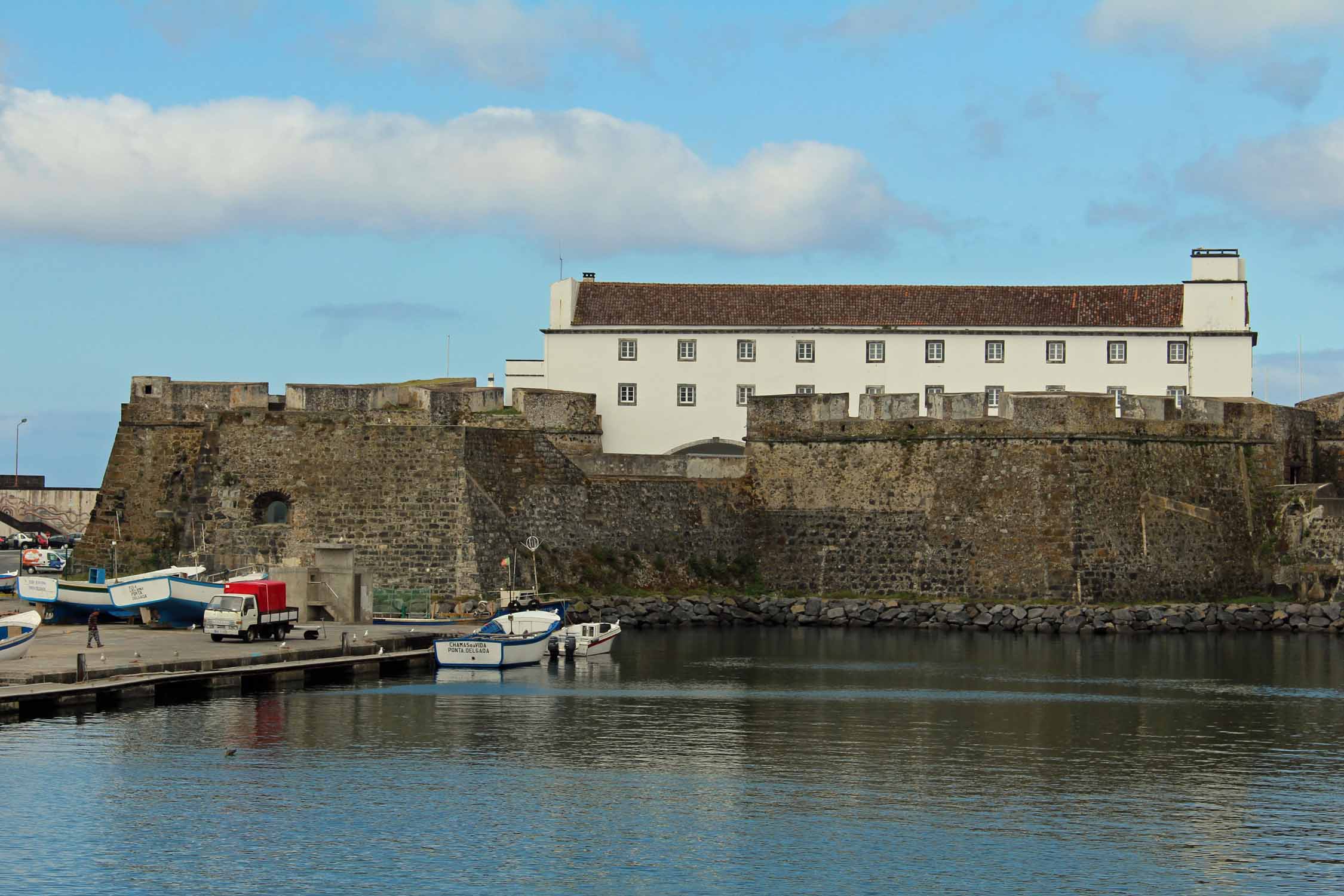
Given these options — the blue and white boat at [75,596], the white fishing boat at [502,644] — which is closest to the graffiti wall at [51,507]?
the blue and white boat at [75,596]

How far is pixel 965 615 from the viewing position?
40.1 meters

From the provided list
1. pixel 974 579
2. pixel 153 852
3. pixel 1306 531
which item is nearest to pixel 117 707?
pixel 153 852

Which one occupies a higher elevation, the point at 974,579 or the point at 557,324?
the point at 557,324

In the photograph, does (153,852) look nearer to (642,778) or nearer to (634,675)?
(642,778)

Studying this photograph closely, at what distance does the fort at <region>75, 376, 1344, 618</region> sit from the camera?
38469 mm

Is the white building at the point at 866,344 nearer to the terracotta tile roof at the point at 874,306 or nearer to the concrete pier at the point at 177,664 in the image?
the terracotta tile roof at the point at 874,306

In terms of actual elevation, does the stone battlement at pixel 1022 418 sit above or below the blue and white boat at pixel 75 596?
above

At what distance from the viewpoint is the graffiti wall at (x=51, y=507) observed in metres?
70.3

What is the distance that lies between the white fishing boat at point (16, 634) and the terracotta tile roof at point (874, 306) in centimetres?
2546

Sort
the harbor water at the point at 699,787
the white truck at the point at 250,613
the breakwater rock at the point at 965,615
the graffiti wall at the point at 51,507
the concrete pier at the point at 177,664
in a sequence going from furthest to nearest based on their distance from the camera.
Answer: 1. the graffiti wall at the point at 51,507
2. the breakwater rock at the point at 965,615
3. the white truck at the point at 250,613
4. the concrete pier at the point at 177,664
5. the harbor water at the point at 699,787

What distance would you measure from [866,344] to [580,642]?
61.4ft

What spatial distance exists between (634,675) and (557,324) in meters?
21.8

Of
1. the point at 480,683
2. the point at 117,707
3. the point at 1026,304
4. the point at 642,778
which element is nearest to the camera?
the point at 642,778

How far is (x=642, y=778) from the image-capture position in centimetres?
2277
